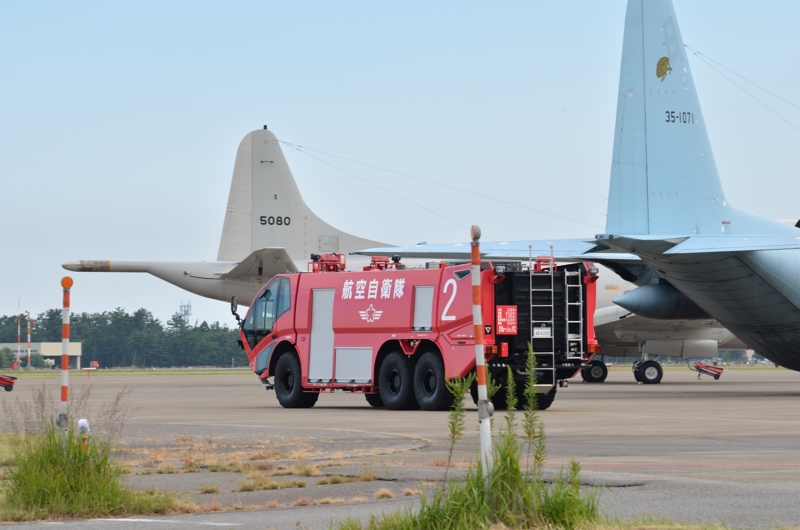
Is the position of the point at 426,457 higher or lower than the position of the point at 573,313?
lower

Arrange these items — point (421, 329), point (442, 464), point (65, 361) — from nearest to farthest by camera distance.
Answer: point (65, 361)
point (442, 464)
point (421, 329)

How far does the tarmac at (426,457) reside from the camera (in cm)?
800

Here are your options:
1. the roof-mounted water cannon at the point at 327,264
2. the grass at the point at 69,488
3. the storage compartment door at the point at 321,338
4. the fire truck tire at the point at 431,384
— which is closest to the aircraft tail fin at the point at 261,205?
the roof-mounted water cannon at the point at 327,264

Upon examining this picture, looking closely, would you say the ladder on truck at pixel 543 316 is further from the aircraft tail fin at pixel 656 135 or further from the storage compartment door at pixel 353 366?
the storage compartment door at pixel 353 366

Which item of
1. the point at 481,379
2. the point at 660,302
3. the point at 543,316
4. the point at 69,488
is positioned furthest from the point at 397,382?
the point at 481,379

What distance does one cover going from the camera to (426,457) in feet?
38.9

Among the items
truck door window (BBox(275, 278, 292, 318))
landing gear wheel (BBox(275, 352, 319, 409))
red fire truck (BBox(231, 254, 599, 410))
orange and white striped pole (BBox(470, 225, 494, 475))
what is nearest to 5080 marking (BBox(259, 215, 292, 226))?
truck door window (BBox(275, 278, 292, 318))

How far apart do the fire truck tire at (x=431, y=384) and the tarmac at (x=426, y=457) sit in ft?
1.61

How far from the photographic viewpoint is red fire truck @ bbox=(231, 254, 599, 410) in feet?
67.2

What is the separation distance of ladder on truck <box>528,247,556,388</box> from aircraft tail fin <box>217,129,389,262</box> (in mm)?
22163

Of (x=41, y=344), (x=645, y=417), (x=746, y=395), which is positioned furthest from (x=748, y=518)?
(x=41, y=344)

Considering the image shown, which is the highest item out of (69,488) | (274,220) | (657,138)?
(274,220)

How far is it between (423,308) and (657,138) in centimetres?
659

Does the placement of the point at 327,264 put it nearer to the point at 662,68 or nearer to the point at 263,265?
the point at 662,68
